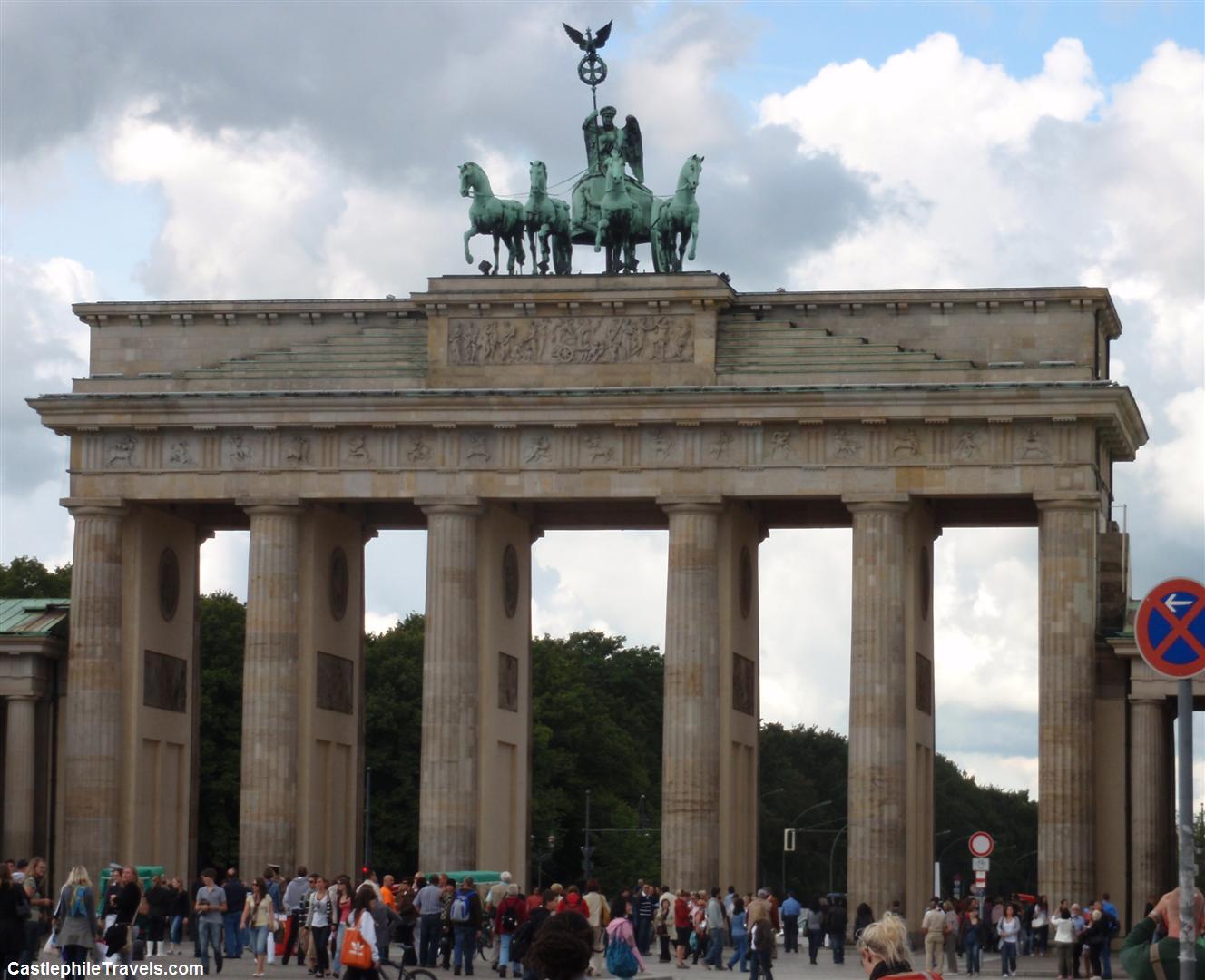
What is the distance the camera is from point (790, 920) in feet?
207

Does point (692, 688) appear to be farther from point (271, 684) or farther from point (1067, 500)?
point (271, 684)

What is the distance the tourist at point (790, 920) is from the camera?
62.3 metres

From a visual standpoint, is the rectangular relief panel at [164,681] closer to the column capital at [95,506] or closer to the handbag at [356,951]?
the column capital at [95,506]

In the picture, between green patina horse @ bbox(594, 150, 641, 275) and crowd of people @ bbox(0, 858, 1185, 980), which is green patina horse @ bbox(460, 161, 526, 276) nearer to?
green patina horse @ bbox(594, 150, 641, 275)

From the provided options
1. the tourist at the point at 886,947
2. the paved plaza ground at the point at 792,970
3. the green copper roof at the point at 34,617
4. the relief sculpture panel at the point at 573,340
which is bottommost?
the paved plaza ground at the point at 792,970

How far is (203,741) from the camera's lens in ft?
313

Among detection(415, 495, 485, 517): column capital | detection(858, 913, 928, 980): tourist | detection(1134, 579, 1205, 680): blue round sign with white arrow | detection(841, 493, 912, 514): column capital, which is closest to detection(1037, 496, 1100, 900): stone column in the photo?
detection(841, 493, 912, 514): column capital

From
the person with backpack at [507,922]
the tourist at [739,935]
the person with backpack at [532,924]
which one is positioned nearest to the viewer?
the person with backpack at [532,924]

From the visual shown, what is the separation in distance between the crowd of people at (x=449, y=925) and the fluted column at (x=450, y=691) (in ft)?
18.7

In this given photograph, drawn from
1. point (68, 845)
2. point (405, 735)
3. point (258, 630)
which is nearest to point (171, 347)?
point (258, 630)

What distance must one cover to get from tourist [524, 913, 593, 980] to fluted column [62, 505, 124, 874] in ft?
176

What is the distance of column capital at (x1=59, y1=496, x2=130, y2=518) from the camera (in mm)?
69125

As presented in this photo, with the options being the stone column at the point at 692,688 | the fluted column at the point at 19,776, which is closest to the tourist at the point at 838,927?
the stone column at the point at 692,688

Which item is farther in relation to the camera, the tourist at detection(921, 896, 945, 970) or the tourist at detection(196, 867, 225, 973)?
the tourist at detection(921, 896, 945, 970)
